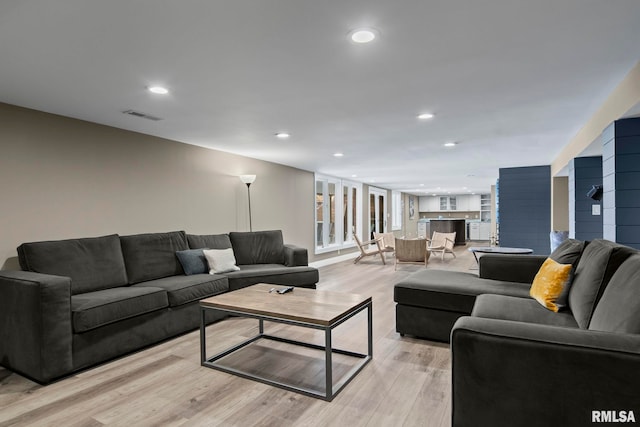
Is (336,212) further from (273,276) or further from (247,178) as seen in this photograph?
(273,276)

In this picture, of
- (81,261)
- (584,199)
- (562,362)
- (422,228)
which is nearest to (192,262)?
(81,261)

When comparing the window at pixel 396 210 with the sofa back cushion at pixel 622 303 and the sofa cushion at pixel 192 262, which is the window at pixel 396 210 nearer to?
the sofa cushion at pixel 192 262

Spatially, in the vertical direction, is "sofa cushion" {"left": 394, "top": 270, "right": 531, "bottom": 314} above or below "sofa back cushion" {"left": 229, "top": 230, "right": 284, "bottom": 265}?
below

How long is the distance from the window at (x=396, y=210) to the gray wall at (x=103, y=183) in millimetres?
8176

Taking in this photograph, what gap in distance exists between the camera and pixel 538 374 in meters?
1.44

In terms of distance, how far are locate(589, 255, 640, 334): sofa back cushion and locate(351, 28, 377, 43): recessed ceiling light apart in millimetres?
1785

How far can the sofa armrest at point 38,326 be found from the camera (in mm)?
2414

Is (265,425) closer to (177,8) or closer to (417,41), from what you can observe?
(177,8)

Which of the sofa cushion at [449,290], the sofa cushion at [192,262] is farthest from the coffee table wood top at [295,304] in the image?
the sofa cushion at [192,262]

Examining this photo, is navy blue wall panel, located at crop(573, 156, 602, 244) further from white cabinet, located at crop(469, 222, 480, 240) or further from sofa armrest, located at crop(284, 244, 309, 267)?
white cabinet, located at crop(469, 222, 480, 240)

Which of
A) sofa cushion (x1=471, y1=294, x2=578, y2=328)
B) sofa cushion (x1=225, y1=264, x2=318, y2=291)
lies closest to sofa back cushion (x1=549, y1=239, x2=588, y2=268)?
sofa cushion (x1=471, y1=294, x2=578, y2=328)

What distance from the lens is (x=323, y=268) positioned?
7.75 metres

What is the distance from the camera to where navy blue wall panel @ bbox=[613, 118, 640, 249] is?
2.71m

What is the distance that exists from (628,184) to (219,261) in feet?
13.3
